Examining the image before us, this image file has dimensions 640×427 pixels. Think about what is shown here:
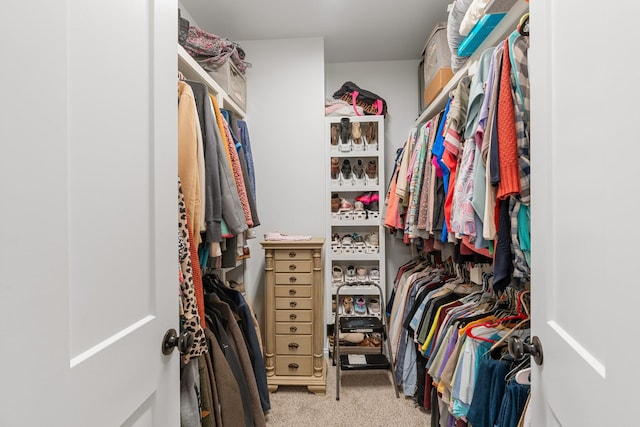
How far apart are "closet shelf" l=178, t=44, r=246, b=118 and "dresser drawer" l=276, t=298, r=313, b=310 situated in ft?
4.60

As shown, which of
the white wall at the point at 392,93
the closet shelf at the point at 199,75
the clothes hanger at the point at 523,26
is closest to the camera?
the clothes hanger at the point at 523,26

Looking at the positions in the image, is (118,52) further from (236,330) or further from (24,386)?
(236,330)

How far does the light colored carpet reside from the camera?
1804 millimetres

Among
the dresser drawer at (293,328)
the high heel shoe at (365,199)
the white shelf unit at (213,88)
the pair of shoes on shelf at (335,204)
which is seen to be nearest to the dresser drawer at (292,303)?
the dresser drawer at (293,328)

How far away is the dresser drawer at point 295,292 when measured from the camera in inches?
86.1

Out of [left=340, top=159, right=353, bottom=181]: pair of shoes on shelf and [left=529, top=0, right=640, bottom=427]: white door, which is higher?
[left=340, top=159, right=353, bottom=181]: pair of shoes on shelf

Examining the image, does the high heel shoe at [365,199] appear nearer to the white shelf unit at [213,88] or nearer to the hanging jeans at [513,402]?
the white shelf unit at [213,88]

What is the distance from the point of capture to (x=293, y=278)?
86.4 inches

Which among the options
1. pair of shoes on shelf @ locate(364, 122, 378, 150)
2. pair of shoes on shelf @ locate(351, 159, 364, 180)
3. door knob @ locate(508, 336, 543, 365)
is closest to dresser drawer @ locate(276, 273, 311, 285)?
pair of shoes on shelf @ locate(351, 159, 364, 180)

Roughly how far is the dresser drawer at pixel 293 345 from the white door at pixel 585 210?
5.28 feet

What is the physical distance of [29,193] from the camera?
407 millimetres

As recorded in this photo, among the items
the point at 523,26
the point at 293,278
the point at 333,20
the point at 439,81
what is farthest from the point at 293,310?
the point at 333,20

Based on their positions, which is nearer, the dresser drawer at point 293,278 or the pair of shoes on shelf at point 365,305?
the dresser drawer at point 293,278

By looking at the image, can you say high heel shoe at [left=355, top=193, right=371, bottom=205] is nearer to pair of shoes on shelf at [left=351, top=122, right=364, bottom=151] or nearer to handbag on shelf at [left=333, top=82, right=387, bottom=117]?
pair of shoes on shelf at [left=351, top=122, right=364, bottom=151]
